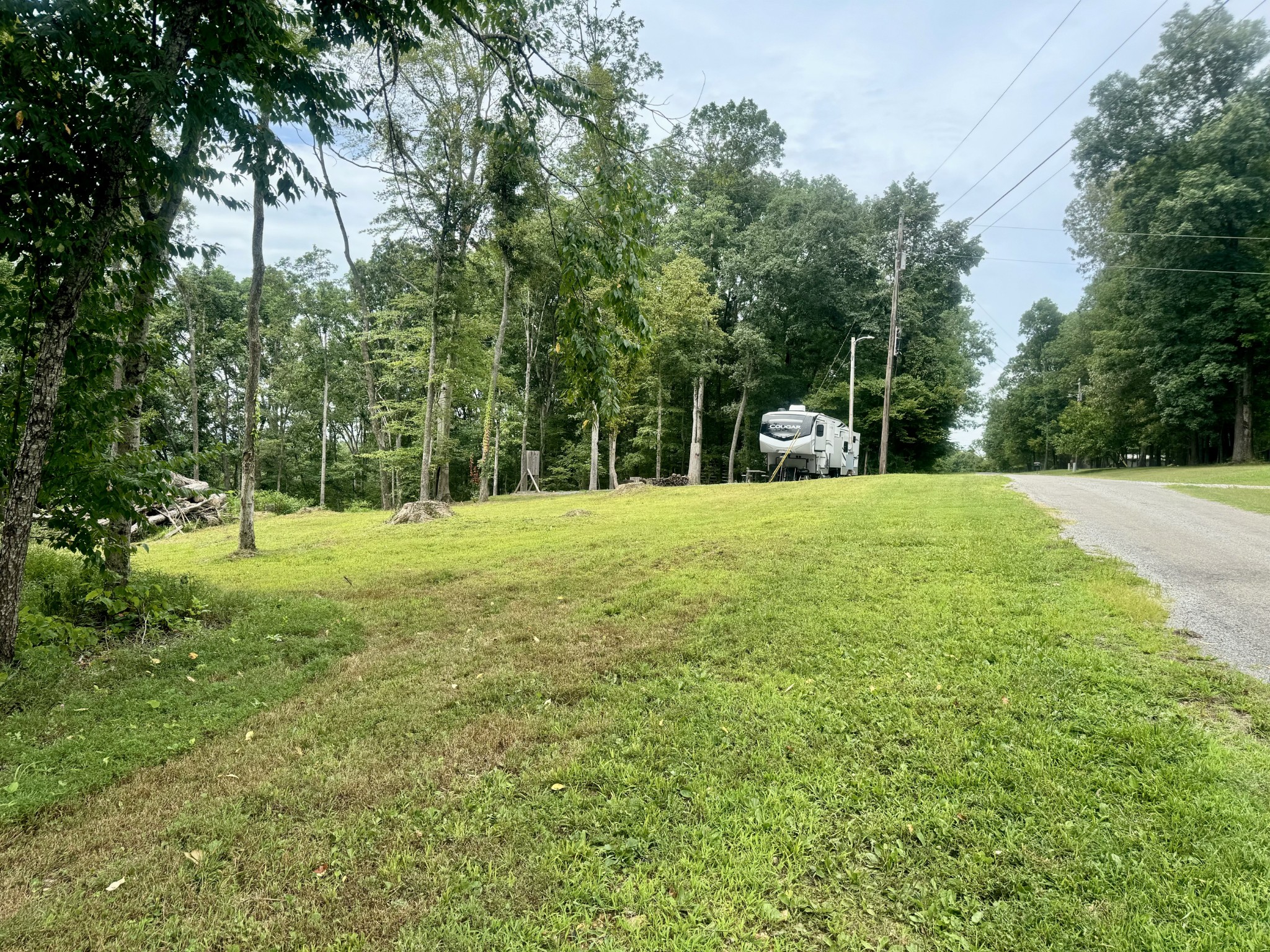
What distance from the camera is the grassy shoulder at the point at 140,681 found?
3.21 m

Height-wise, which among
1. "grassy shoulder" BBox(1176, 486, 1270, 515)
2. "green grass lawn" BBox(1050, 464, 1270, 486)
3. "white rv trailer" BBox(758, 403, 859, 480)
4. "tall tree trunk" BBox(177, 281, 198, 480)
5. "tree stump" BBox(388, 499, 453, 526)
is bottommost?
"tree stump" BBox(388, 499, 453, 526)

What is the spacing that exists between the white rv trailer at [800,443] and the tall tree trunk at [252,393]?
56.1 ft

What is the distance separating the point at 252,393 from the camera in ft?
33.4

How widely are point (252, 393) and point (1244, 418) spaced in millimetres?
34539

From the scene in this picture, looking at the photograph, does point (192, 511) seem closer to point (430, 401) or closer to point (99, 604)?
point (430, 401)

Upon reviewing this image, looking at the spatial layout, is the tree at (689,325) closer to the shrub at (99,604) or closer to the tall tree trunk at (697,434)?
the tall tree trunk at (697,434)

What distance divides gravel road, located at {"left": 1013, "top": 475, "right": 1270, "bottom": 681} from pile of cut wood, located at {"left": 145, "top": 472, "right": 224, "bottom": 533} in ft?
66.5

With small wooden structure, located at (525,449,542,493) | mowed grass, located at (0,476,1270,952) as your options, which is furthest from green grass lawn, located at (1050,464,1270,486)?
small wooden structure, located at (525,449,542,493)

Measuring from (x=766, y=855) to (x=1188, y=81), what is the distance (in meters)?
36.5

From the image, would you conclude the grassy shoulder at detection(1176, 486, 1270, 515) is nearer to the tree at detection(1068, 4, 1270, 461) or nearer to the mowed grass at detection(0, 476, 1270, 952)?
the mowed grass at detection(0, 476, 1270, 952)

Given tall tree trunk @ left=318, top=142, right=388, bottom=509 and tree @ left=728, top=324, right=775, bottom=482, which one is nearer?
tall tree trunk @ left=318, top=142, right=388, bottom=509

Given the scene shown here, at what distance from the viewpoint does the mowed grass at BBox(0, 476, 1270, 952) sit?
2.15m

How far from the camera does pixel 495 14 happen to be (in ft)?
14.5

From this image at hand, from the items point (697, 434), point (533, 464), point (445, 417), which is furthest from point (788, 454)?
point (445, 417)
